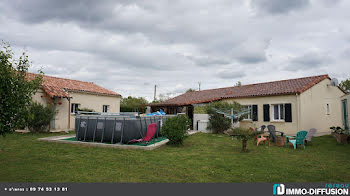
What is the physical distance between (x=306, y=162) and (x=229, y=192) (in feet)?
→ 15.7

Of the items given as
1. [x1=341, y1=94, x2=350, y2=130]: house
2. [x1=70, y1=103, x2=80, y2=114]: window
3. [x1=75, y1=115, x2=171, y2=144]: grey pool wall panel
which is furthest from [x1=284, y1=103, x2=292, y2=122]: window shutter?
[x1=70, y1=103, x2=80, y2=114]: window

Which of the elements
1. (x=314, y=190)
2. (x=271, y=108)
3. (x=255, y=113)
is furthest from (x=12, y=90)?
(x=255, y=113)

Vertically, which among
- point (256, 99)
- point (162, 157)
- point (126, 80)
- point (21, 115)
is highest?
point (126, 80)

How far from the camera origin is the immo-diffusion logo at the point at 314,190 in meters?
4.77

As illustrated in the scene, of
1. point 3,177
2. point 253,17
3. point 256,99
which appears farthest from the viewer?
point 256,99

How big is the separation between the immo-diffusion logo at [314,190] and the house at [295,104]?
37.1ft

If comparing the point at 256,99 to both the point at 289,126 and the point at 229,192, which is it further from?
the point at 229,192

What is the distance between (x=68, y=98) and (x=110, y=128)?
32.3ft

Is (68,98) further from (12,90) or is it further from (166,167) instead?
(166,167)

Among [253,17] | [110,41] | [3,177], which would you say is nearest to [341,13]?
[253,17]

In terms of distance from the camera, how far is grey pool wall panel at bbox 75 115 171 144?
1131 centimetres

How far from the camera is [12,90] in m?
5.77

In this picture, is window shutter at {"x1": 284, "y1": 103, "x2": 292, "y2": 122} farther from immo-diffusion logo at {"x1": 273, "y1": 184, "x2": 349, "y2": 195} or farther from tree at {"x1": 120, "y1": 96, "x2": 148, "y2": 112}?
tree at {"x1": 120, "y1": 96, "x2": 148, "y2": 112}

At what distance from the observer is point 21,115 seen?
19.5 feet
